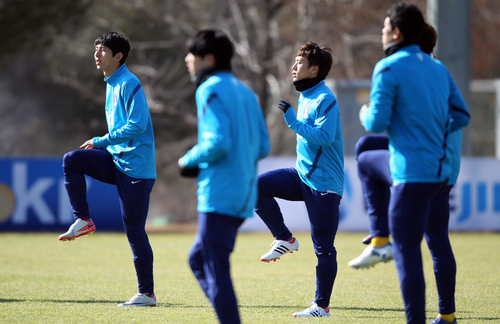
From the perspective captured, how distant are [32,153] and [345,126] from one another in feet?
38.8

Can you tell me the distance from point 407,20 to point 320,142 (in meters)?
1.21

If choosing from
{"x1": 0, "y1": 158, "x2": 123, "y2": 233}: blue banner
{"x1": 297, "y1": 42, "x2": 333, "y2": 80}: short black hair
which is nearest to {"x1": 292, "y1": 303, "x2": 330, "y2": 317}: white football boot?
{"x1": 297, "y1": 42, "x2": 333, "y2": 80}: short black hair

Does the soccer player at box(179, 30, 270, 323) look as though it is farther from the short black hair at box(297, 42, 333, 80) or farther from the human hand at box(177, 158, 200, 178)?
the short black hair at box(297, 42, 333, 80)

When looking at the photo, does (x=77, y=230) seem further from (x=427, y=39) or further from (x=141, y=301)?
(x=427, y=39)

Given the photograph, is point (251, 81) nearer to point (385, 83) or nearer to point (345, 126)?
point (345, 126)

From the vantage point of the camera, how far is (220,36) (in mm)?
3586

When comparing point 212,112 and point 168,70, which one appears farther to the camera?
point 168,70

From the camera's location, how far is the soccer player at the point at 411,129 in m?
3.69

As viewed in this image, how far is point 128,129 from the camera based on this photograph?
16.5 feet

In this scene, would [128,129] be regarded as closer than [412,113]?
No

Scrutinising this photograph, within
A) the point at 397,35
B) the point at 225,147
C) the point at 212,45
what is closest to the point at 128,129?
the point at 212,45

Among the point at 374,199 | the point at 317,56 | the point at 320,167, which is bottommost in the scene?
the point at 374,199

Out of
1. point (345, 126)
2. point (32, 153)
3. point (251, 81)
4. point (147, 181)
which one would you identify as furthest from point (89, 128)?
point (147, 181)

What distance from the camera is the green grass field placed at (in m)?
4.85
